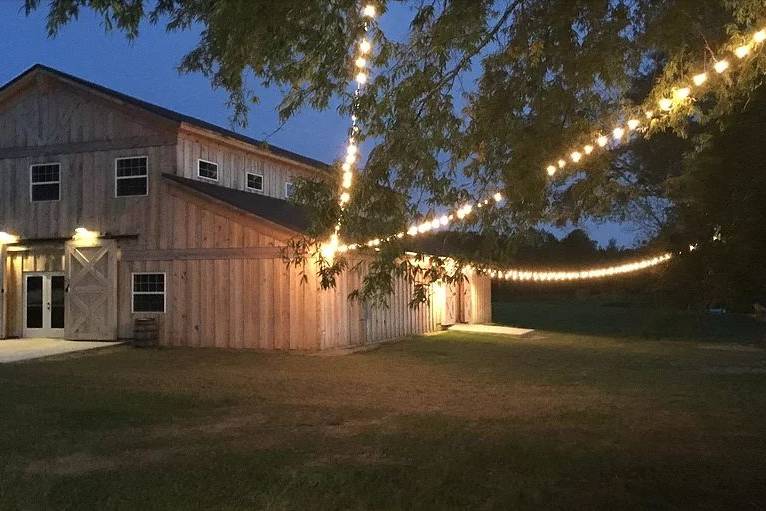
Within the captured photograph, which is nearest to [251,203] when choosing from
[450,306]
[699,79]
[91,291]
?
[91,291]

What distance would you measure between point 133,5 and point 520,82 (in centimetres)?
468

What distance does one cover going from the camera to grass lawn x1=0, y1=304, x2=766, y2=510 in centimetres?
613

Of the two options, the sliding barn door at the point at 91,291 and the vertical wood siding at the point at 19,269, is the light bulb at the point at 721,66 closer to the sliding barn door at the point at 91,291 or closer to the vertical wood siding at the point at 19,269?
the sliding barn door at the point at 91,291

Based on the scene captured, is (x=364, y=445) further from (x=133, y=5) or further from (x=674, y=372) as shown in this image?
(x=674, y=372)

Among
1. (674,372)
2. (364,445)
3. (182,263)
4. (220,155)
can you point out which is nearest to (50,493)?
(364,445)

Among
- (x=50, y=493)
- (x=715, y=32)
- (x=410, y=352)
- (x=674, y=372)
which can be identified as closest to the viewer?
(x=50, y=493)

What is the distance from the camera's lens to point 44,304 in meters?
20.5

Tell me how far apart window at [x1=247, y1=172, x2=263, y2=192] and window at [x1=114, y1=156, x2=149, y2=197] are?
143 inches

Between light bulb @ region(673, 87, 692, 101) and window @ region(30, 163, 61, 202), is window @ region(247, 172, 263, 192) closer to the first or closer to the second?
window @ region(30, 163, 61, 202)

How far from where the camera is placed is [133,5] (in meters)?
7.72

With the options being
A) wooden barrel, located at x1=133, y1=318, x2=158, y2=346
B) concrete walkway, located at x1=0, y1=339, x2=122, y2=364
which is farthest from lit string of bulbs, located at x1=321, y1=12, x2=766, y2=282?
wooden barrel, located at x1=133, y1=318, x2=158, y2=346

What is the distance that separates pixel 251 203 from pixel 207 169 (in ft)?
6.25

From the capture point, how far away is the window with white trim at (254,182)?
2242 cm

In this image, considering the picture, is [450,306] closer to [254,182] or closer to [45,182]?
[254,182]
